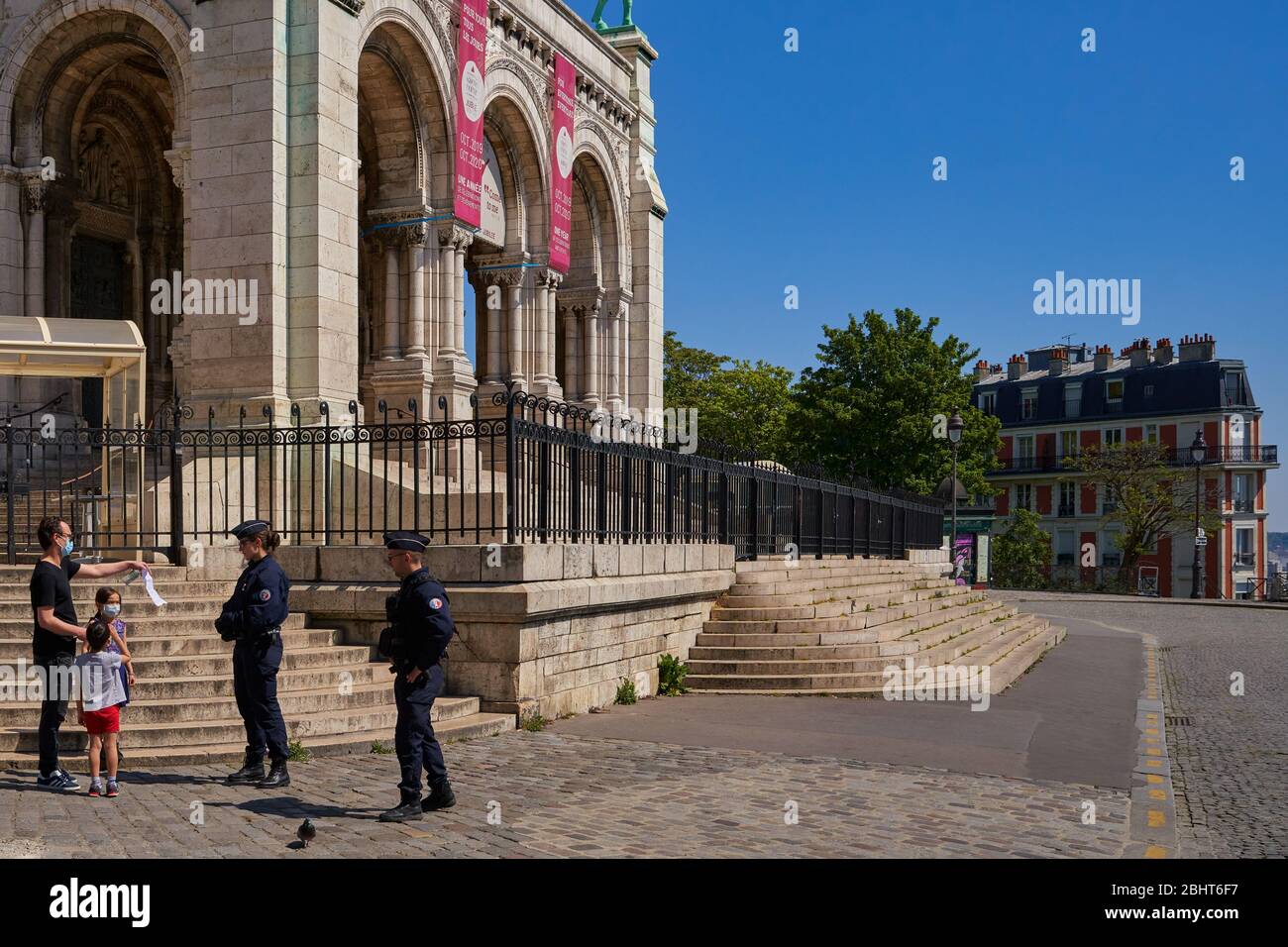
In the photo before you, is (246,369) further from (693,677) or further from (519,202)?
(519,202)

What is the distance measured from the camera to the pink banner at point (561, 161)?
2473 centimetres

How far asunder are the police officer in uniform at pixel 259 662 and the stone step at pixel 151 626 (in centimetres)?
215

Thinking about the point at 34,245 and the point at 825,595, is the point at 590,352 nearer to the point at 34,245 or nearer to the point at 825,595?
the point at 34,245

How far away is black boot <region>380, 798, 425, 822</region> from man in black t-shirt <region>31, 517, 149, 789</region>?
85.1 inches

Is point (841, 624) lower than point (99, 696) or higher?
lower

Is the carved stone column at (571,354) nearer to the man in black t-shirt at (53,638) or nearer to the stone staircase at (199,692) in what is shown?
the stone staircase at (199,692)

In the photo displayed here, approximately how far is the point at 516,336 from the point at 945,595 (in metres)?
9.78

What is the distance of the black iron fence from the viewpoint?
444 inches

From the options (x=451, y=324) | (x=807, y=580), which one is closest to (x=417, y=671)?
(x=807, y=580)

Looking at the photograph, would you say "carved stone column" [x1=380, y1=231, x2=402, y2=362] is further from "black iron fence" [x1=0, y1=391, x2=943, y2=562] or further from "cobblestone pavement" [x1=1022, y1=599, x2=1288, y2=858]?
"cobblestone pavement" [x1=1022, y1=599, x2=1288, y2=858]

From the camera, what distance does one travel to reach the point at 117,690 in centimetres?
770

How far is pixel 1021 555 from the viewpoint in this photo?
6253 cm

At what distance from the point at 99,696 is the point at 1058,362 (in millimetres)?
74795
